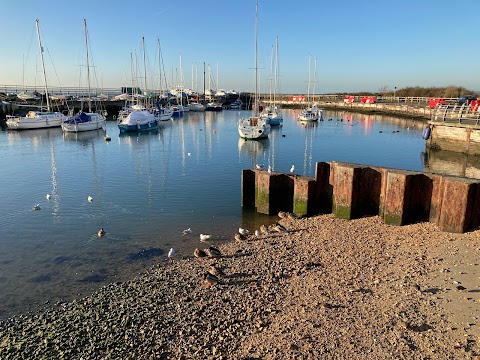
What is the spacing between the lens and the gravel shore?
710 cm

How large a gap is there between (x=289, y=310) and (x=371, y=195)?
7.33m

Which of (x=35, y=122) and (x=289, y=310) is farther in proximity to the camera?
(x=35, y=122)

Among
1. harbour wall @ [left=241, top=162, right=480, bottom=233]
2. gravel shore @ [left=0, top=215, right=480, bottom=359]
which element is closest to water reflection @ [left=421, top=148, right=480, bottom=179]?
harbour wall @ [left=241, top=162, right=480, bottom=233]

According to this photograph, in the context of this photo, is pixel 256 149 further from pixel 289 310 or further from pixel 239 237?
pixel 289 310

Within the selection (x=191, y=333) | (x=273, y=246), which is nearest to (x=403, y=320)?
(x=191, y=333)

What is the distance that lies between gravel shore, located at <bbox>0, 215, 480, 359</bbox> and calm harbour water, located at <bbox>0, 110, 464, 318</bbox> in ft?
5.45

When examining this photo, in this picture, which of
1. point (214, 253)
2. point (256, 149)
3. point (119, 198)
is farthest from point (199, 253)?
point (256, 149)

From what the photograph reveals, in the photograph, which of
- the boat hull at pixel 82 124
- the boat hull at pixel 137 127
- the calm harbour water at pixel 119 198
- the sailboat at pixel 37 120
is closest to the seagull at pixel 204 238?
the calm harbour water at pixel 119 198

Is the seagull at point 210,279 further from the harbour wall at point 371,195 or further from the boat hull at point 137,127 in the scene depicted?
the boat hull at point 137,127

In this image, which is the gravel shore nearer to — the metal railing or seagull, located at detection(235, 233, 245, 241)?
seagull, located at detection(235, 233, 245, 241)

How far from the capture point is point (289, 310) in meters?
8.30

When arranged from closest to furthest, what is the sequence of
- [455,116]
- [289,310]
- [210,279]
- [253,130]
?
[289,310] < [210,279] < [455,116] < [253,130]

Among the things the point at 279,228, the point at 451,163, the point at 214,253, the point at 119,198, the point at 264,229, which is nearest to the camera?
the point at 214,253

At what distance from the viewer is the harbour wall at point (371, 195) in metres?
11.5
